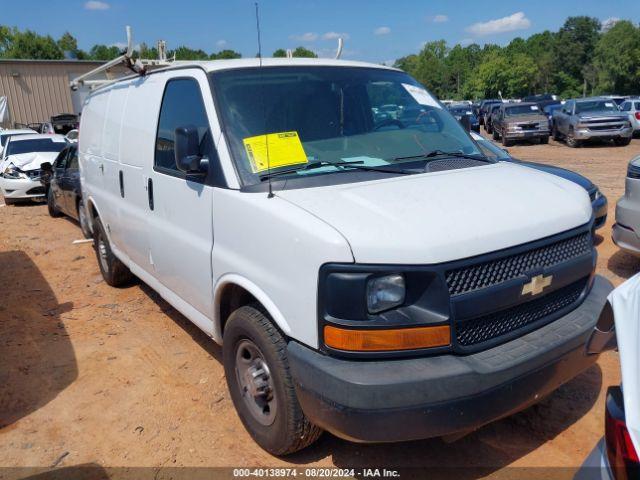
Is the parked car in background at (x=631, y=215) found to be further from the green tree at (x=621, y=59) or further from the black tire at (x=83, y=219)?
the green tree at (x=621, y=59)

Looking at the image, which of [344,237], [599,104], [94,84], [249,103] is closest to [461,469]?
[344,237]

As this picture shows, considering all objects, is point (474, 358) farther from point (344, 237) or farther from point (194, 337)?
point (194, 337)

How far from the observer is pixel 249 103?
3398 millimetres

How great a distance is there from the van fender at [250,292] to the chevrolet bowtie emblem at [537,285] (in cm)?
116

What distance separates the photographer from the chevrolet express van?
2.41m

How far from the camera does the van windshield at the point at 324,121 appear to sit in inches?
127

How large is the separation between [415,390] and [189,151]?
1.91 m

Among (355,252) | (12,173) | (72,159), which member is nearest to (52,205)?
(72,159)

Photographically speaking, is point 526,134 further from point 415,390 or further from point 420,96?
point 415,390

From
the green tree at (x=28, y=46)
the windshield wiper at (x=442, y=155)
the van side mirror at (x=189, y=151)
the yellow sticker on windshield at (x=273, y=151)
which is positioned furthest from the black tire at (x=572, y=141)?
the green tree at (x=28, y=46)

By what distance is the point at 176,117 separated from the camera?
385 centimetres

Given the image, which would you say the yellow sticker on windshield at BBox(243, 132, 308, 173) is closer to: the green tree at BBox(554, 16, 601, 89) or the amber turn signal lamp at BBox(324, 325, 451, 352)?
the amber turn signal lamp at BBox(324, 325, 451, 352)

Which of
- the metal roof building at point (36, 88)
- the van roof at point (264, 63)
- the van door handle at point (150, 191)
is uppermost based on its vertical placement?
the metal roof building at point (36, 88)

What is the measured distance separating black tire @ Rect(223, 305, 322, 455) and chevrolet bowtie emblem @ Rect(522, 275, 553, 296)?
122cm
